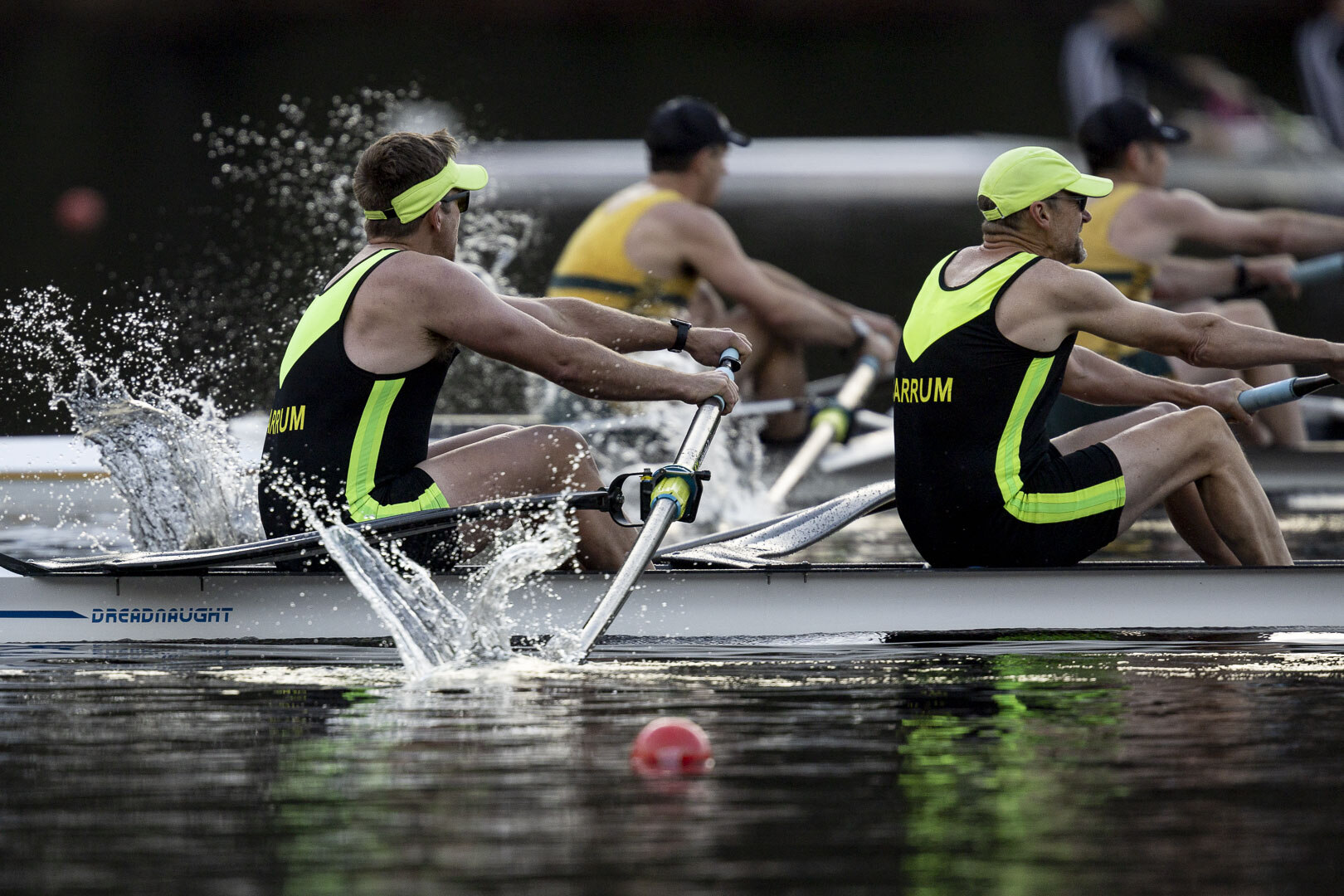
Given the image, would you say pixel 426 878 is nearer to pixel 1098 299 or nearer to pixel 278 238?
pixel 1098 299

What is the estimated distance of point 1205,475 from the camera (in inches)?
213

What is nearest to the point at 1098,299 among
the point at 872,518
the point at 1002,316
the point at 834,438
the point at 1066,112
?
the point at 1002,316

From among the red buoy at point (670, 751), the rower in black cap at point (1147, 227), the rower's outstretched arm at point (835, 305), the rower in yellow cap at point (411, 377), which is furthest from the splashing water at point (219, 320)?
the rower in black cap at point (1147, 227)

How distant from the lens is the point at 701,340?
5.60m

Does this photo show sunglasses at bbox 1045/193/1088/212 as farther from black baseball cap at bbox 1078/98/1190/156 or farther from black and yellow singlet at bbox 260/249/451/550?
black baseball cap at bbox 1078/98/1190/156

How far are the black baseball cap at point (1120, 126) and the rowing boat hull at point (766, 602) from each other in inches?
134

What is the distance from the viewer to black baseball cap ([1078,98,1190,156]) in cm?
828

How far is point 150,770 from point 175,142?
23.6 metres

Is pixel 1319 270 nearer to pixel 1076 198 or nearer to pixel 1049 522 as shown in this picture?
pixel 1076 198

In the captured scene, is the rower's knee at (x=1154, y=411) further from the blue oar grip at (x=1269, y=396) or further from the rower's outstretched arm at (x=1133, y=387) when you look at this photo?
the blue oar grip at (x=1269, y=396)

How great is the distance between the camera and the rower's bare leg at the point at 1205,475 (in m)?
5.30

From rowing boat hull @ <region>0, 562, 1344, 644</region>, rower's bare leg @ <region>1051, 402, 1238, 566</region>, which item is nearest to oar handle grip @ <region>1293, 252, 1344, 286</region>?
rower's bare leg @ <region>1051, 402, 1238, 566</region>

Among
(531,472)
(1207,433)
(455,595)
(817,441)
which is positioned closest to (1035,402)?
(1207,433)

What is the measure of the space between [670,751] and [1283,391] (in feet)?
8.51
